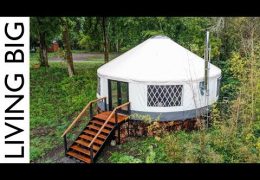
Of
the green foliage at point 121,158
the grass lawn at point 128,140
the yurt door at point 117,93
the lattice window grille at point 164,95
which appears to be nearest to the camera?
the grass lawn at point 128,140

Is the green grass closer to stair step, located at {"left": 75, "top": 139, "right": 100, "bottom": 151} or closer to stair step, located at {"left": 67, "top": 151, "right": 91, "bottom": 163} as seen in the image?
stair step, located at {"left": 67, "top": 151, "right": 91, "bottom": 163}

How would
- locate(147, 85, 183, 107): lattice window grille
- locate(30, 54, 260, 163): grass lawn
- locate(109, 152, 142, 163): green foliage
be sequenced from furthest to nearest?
locate(147, 85, 183, 107): lattice window grille
locate(109, 152, 142, 163): green foliage
locate(30, 54, 260, 163): grass lawn

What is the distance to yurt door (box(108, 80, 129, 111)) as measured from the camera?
8742mm

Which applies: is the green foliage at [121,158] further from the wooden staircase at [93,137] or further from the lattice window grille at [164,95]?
the lattice window grille at [164,95]

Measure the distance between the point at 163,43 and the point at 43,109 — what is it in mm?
4771

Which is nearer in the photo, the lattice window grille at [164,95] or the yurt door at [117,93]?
the lattice window grille at [164,95]

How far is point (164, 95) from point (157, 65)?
90 cm

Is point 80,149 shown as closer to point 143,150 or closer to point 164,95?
point 143,150

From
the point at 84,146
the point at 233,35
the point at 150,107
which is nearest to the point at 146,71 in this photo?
the point at 150,107

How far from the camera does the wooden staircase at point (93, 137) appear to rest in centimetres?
730

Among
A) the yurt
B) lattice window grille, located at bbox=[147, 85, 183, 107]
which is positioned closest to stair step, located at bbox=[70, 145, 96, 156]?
the yurt

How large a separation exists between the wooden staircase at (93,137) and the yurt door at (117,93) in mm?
428

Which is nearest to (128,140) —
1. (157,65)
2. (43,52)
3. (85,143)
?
(85,143)

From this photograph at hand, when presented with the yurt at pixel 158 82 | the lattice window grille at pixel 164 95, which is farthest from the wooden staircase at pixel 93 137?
the lattice window grille at pixel 164 95
